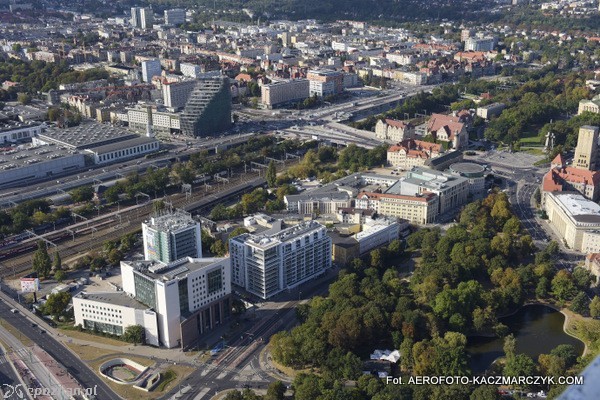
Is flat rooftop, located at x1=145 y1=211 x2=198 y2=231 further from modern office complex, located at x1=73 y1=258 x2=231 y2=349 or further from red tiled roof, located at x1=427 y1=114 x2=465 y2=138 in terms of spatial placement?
red tiled roof, located at x1=427 y1=114 x2=465 y2=138

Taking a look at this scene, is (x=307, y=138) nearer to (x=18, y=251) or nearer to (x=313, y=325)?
(x=18, y=251)

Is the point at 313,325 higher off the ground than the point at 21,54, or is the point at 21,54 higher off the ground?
the point at 21,54

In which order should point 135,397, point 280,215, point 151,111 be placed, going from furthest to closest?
point 151,111 < point 280,215 < point 135,397

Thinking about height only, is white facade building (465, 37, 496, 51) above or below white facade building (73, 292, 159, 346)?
above

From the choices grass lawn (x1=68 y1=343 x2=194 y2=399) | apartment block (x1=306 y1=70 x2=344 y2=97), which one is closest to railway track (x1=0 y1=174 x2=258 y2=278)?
grass lawn (x1=68 y1=343 x2=194 y2=399)

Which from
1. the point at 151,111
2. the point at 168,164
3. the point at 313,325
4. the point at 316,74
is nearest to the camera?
the point at 313,325

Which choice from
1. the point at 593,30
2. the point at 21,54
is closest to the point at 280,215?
the point at 21,54

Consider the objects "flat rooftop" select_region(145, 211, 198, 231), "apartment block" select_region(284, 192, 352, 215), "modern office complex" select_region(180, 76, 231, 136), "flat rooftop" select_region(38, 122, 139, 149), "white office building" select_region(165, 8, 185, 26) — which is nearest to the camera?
"flat rooftop" select_region(145, 211, 198, 231)

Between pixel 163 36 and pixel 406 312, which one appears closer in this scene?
pixel 406 312

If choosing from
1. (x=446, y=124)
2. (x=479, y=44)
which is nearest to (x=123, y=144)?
(x=446, y=124)
